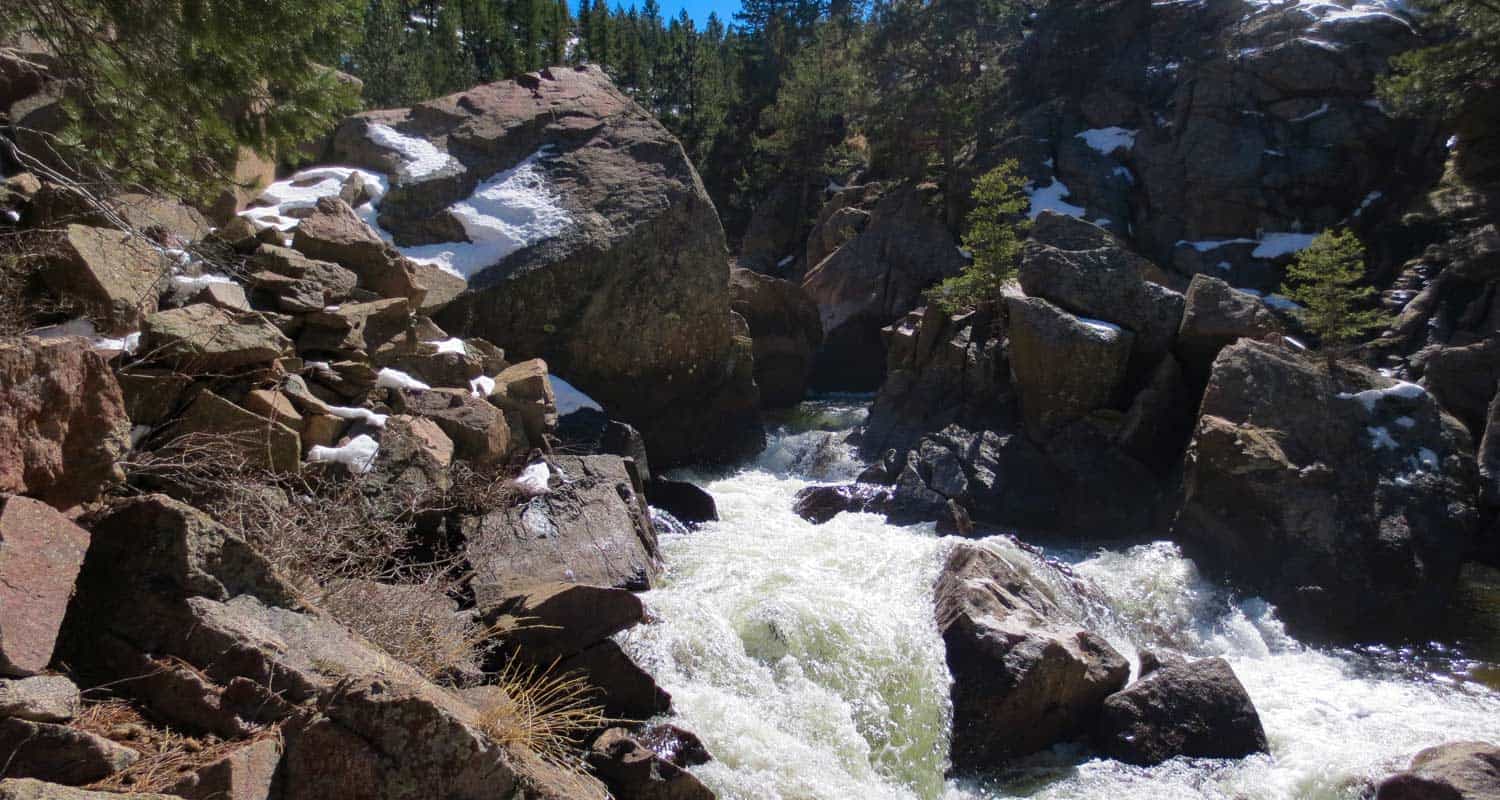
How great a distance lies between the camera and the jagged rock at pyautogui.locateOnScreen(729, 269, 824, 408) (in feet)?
71.8

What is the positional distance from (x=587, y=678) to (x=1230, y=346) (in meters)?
10.1

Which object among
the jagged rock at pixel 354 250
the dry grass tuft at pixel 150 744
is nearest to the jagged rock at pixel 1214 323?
the jagged rock at pixel 354 250

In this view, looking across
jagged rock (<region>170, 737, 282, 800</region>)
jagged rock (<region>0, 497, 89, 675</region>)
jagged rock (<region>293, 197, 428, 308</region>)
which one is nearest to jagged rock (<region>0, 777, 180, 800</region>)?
jagged rock (<region>170, 737, 282, 800</region>)

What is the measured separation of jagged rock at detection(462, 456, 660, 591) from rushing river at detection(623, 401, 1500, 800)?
1.56ft

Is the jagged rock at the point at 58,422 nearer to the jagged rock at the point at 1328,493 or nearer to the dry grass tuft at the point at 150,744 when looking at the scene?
the dry grass tuft at the point at 150,744

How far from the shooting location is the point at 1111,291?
46.5ft

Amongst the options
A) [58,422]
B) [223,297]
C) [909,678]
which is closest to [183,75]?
[223,297]

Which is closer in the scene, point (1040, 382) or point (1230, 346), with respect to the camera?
point (1230, 346)

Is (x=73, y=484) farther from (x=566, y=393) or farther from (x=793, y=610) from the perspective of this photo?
(x=566, y=393)

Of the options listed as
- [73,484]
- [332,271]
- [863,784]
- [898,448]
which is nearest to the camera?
[73,484]

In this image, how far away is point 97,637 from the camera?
3357 millimetres

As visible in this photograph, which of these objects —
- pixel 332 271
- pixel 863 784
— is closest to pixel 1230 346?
pixel 863 784

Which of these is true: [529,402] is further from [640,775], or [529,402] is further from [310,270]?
[640,775]

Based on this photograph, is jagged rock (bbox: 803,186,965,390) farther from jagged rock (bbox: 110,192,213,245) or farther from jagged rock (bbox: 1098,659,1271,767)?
jagged rock (bbox: 110,192,213,245)
